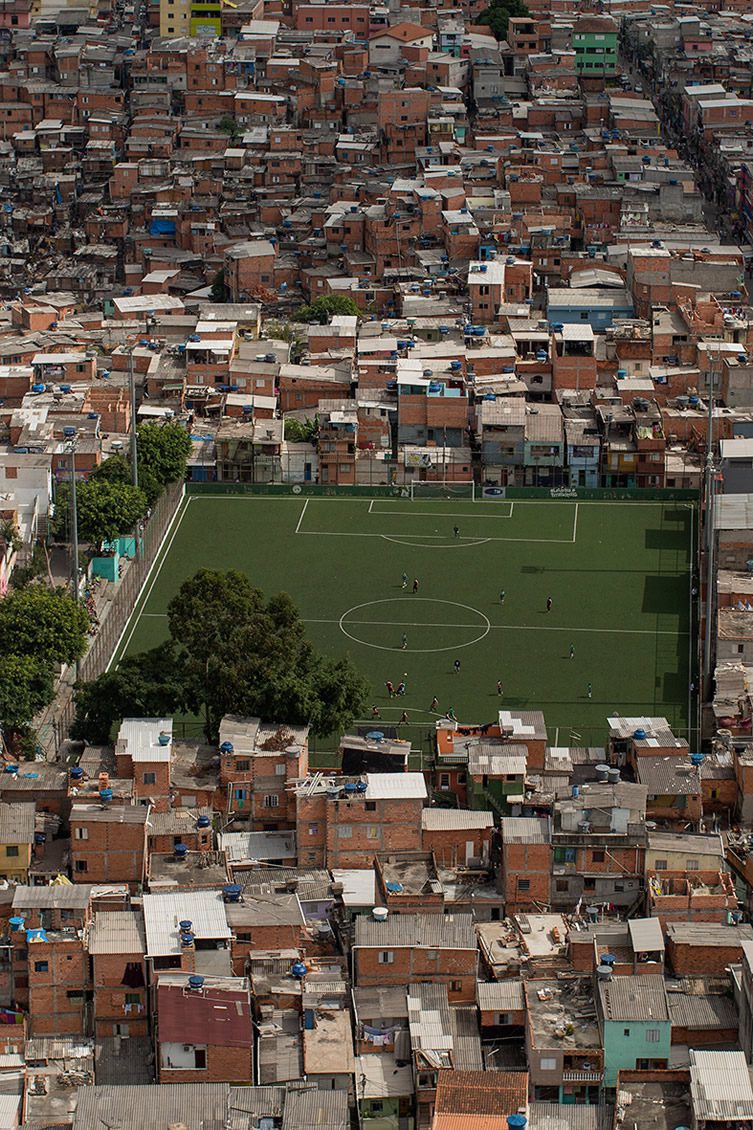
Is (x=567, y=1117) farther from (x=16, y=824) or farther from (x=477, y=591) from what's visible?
(x=477, y=591)

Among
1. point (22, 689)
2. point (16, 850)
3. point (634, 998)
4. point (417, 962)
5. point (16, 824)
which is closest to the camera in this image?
point (634, 998)

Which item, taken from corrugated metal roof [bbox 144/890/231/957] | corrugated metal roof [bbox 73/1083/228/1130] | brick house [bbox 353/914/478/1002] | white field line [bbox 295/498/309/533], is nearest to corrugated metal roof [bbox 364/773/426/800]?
corrugated metal roof [bbox 144/890/231/957]

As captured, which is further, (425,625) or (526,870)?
(425,625)

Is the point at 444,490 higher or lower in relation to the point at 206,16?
lower

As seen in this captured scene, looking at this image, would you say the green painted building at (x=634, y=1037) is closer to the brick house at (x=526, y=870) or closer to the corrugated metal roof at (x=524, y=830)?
the brick house at (x=526, y=870)

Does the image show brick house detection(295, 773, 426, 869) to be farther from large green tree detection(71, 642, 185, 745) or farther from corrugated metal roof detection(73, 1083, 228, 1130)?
corrugated metal roof detection(73, 1083, 228, 1130)

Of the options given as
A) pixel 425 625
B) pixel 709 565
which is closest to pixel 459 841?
pixel 709 565
